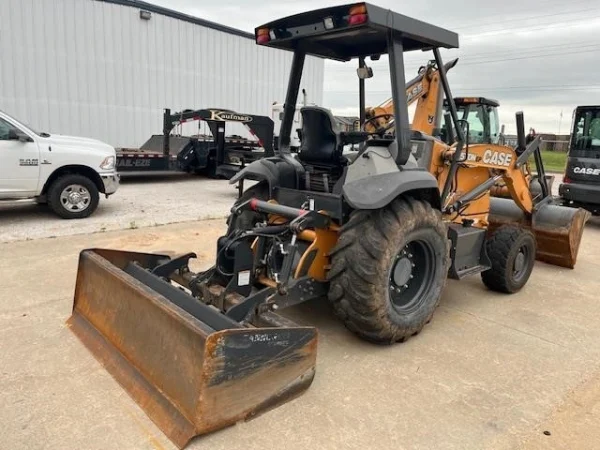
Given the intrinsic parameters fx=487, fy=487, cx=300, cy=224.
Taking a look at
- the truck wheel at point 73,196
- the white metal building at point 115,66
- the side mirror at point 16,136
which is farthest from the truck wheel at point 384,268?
the white metal building at point 115,66

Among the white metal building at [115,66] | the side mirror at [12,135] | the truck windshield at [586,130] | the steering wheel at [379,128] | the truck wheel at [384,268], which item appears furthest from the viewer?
the white metal building at [115,66]

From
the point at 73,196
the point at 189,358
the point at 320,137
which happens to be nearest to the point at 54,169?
the point at 73,196

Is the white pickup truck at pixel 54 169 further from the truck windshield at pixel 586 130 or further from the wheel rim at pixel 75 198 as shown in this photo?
the truck windshield at pixel 586 130

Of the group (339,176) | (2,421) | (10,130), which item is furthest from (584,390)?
(10,130)

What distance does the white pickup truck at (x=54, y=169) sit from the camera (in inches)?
295

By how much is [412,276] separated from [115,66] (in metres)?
14.1

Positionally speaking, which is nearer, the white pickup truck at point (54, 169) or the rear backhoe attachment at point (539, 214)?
the rear backhoe attachment at point (539, 214)

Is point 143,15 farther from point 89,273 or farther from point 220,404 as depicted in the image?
point 220,404

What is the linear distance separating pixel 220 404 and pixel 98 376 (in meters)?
1.07

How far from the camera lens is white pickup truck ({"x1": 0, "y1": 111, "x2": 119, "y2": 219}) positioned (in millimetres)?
7496

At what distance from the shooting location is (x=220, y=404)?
2.55 m

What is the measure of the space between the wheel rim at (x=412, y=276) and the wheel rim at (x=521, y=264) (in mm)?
1631

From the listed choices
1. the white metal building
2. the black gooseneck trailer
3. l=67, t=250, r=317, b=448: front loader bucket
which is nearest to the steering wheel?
l=67, t=250, r=317, b=448: front loader bucket

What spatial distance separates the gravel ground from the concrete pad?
2587mm
